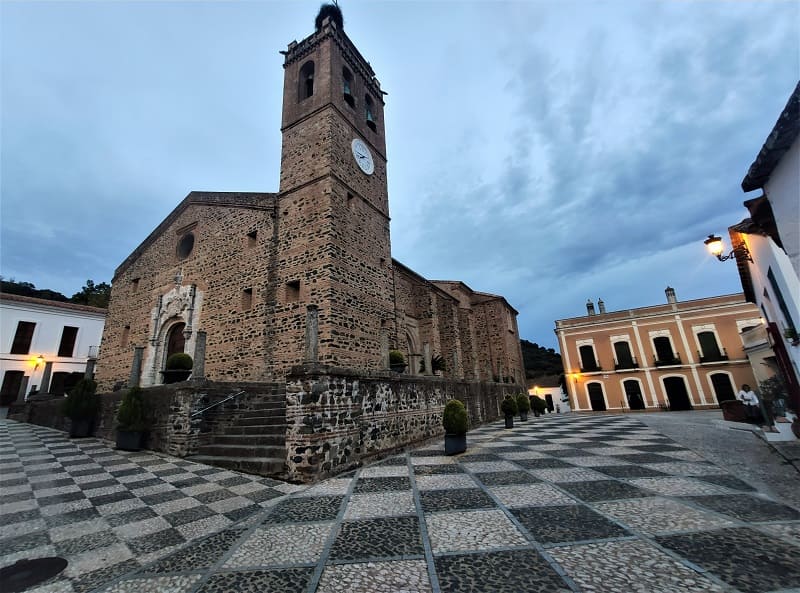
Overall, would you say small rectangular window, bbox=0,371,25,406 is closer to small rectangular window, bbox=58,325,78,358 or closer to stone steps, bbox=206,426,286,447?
small rectangular window, bbox=58,325,78,358

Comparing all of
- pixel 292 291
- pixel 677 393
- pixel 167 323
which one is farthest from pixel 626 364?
pixel 167 323

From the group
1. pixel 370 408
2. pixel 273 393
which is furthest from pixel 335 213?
pixel 370 408

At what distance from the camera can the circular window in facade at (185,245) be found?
44.6 feet

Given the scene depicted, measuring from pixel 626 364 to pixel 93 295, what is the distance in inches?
1698

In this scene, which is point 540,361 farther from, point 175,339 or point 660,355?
point 175,339

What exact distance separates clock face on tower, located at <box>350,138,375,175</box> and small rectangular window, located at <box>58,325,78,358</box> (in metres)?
23.2

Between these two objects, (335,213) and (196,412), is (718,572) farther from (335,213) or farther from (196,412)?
(335,213)

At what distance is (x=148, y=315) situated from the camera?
44.6 ft

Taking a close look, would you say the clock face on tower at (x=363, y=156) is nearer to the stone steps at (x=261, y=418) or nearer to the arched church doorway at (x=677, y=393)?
the stone steps at (x=261, y=418)

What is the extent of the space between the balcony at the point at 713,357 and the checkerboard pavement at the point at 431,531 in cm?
1961

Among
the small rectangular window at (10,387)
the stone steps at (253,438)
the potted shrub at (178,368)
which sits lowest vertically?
the stone steps at (253,438)

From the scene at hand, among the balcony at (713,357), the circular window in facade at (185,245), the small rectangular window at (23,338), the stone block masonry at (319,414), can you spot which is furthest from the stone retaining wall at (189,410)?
the balcony at (713,357)

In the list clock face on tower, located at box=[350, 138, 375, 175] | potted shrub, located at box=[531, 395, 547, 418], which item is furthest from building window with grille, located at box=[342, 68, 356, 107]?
potted shrub, located at box=[531, 395, 547, 418]

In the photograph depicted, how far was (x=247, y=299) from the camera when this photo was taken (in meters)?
11.0
